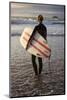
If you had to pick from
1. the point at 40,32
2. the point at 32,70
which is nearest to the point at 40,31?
the point at 40,32

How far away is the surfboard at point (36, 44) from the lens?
215cm

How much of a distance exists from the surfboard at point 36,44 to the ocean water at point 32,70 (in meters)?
0.04

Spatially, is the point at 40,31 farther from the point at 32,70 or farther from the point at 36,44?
the point at 32,70

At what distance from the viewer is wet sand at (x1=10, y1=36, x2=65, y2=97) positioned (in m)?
2.12

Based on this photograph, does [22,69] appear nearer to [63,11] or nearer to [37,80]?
[37,80]

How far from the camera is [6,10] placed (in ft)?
6.95

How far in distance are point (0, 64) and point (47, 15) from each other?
0.66 meters

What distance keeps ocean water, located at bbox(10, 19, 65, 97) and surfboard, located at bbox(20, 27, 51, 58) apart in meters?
0.04

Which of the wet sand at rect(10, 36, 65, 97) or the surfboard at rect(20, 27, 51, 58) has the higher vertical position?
the surfboard at rect(20, 27, 51, 58)

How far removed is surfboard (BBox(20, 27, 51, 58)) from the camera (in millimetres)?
2154

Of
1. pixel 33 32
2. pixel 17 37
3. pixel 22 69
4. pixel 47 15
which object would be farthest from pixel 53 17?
pixel 22 69

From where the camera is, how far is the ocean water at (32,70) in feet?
6.95

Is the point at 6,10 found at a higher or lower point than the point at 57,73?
higher

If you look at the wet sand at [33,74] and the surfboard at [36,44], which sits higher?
the surfboard at [36,44]
